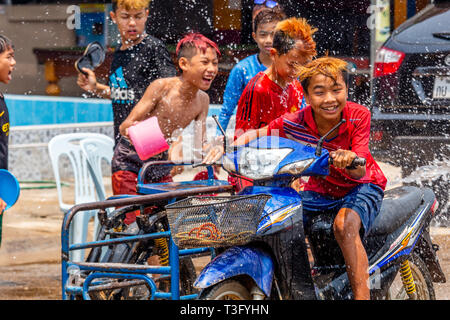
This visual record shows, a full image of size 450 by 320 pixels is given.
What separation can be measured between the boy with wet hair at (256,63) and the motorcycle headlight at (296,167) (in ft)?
5.99

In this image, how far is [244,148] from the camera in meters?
3.61

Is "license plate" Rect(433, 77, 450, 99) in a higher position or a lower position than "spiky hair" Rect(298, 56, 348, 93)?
lower

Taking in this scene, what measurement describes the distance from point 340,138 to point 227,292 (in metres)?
0.96

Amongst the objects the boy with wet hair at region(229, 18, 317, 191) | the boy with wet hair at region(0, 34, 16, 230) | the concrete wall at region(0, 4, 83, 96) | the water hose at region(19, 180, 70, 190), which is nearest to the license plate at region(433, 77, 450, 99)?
the boy with wet hair at region(229, 18, 317, 191)

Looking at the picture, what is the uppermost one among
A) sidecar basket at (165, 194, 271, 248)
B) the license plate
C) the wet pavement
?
the license plate

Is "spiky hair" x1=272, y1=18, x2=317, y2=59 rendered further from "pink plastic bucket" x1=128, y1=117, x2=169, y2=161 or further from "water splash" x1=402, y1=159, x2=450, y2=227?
"water splash" x1=402, y1=159, x2=450, y2=227

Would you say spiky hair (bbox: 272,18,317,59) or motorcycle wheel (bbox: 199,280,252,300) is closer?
motorcycle wheel (bbox: 199,280,252,300)

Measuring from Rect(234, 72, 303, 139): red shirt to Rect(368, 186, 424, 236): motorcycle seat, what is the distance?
31.2 inches

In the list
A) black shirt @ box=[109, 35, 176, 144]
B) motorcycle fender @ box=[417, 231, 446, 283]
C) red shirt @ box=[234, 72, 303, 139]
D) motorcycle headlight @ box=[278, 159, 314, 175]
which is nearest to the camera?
motorcycle headlight @ box=[278, 159, 314, 175]

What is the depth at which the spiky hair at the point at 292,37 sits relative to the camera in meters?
4.30

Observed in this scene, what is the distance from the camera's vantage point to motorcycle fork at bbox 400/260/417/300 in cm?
414

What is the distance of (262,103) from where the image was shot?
15.0 ft

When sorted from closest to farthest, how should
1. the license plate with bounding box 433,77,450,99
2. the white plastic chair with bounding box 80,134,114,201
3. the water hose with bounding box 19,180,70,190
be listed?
1. the white plastic chair with bounding box 80,134,114,201
2. the license plate with bounding box 433,77,450,99
3. the water hose with bounding box 19,180,70,190
